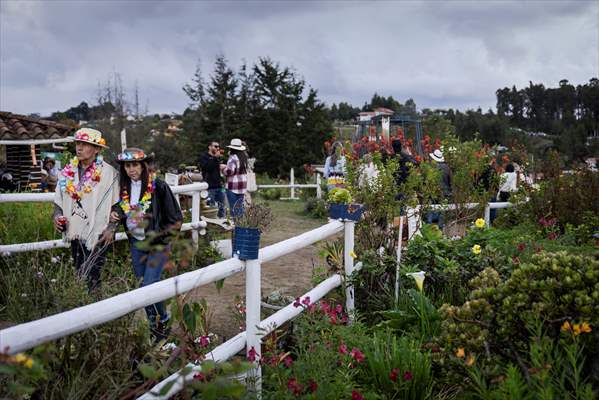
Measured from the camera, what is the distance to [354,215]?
4.82 meters

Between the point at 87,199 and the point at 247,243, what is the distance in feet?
6.63

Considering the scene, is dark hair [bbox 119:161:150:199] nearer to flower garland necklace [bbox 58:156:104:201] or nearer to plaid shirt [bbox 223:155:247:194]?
flower garland necklace [bbox 58:156:104:201]

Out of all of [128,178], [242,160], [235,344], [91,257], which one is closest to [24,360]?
[235,344]

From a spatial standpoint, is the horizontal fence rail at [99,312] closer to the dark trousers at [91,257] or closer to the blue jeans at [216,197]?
the dark trousers at [91,257]

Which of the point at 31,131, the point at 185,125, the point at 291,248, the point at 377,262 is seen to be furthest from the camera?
the point at 185,125

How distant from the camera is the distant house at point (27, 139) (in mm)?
13336

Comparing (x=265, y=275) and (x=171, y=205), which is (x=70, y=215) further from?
(x=265, y=275)

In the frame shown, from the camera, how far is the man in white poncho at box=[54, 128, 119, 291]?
4621 mm

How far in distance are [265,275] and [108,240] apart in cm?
283

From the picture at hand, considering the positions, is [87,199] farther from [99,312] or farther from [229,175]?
[229,175]

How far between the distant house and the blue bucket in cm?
951

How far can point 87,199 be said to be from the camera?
4.62 m

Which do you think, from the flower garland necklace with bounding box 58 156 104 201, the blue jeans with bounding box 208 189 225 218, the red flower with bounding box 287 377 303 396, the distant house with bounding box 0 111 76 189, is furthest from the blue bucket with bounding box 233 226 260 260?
the distant house with bounding box 0 111 76 189

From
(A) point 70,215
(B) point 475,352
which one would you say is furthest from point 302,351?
(A) point 70,215
